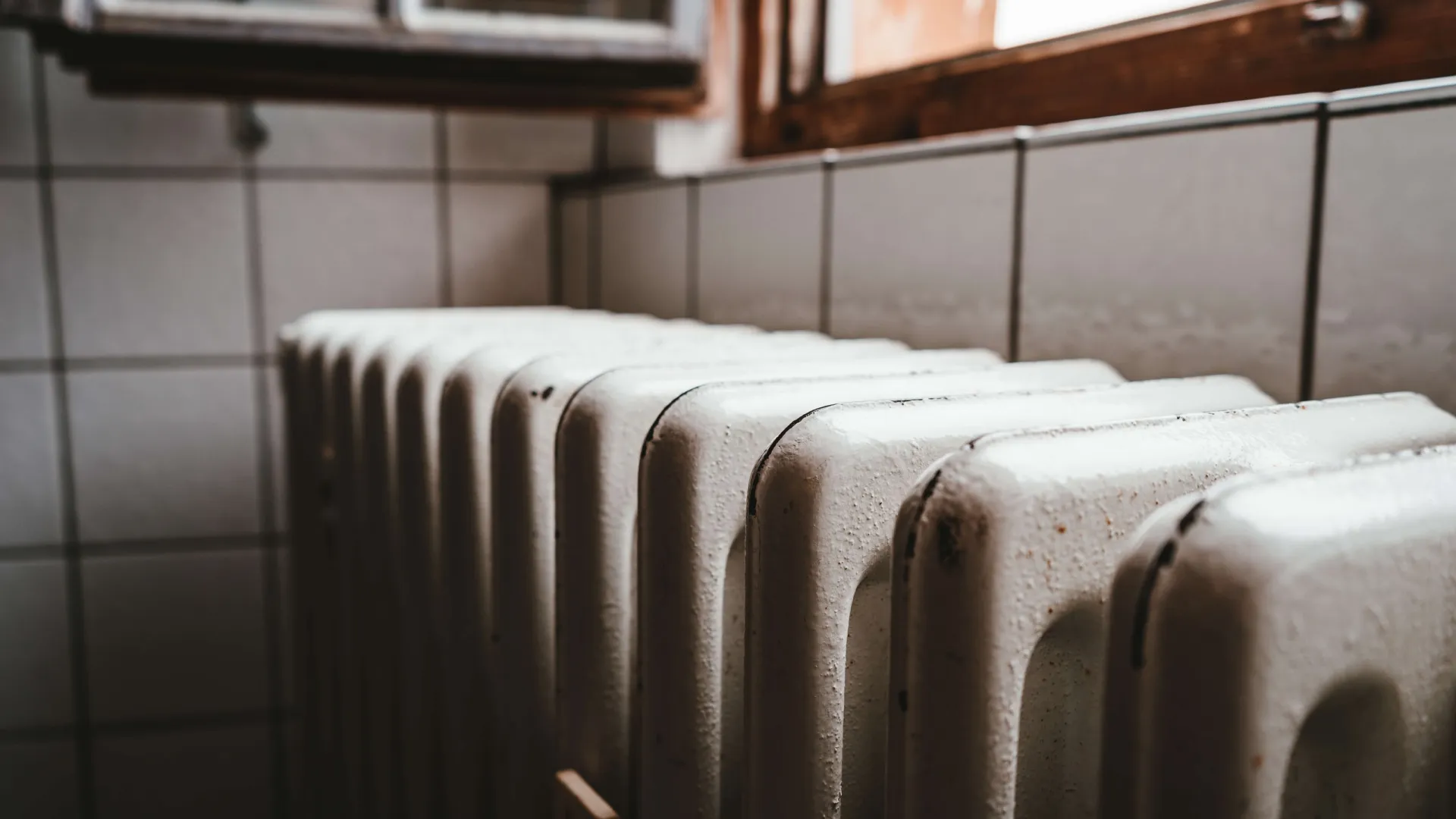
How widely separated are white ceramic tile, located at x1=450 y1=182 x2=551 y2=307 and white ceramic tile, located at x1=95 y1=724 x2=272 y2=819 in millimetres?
617

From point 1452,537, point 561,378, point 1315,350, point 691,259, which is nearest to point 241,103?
point 691,259

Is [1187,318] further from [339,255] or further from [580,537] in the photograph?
[339,255]

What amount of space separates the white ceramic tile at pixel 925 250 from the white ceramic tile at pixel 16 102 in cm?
94

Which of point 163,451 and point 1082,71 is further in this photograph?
point 163,451

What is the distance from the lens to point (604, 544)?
0.51 m

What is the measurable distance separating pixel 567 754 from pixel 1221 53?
0.56 m

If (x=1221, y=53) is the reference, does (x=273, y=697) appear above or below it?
below

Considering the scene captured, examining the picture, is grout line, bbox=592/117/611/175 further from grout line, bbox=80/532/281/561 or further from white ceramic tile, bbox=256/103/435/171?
grout line, bbox=80/532/281/561

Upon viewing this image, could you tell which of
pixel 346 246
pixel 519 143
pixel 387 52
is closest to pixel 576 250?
pixel 519 143

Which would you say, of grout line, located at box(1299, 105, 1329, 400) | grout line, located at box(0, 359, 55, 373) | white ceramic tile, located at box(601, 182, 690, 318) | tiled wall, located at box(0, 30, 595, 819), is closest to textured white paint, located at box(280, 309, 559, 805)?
white ceramic tile, located at box(601, 182, 690, 318)

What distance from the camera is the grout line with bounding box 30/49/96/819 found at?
123 cm

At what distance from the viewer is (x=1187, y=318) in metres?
0.61

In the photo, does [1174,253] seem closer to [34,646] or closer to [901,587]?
[901,587]

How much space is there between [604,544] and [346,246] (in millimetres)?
948
